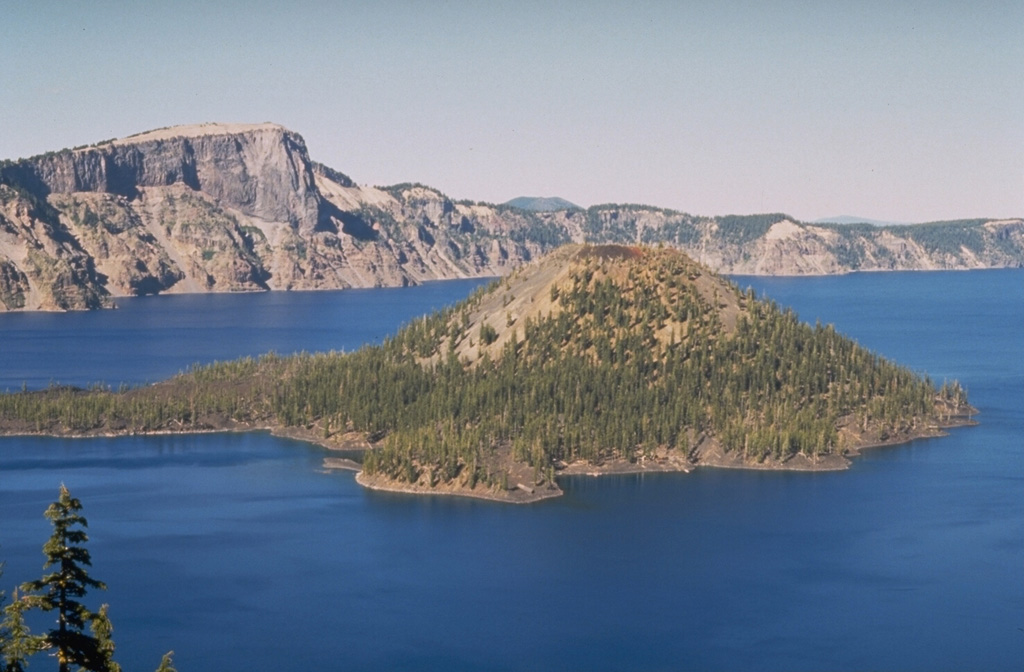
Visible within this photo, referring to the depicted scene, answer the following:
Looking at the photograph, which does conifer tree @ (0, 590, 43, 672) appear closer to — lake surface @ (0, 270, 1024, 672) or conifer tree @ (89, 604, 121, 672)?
conifer tree @ (89, 604, 121, 672)

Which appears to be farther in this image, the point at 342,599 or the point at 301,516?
the point at 301,516

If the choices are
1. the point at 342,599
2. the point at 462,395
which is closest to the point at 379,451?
the point at 462,395

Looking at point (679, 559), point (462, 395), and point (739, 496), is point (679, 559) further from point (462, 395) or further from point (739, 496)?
point (462, 395)

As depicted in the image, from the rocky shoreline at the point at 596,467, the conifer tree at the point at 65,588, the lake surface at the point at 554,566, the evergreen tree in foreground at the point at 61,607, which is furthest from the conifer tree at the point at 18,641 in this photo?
the rocky shoreline at the point at 596,467

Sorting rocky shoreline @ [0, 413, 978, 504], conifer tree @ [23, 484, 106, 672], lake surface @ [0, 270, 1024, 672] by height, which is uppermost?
conifer tree @ [23, 484, 106, 672]

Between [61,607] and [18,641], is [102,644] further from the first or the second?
[18,641]

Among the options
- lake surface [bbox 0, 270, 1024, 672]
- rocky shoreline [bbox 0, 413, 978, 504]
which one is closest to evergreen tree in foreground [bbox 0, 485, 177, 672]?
lake surface [bbox 0, 270, 1024, 672]

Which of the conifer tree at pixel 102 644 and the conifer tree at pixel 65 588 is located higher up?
the conifer tree at pixel 65 588

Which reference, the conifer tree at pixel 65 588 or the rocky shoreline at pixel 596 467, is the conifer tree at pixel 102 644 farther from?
the rocky shoreline at pixel 596 467

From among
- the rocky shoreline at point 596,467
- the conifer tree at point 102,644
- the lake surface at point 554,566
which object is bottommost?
the lake surface at point 554,566
